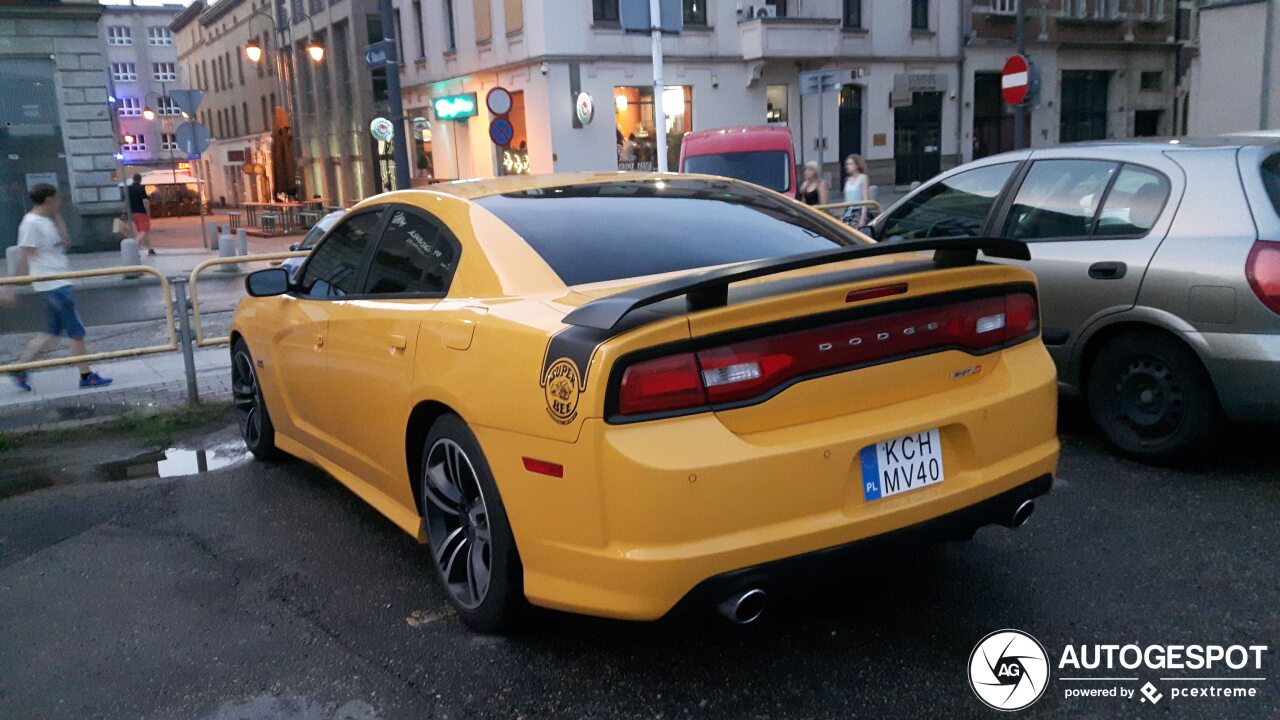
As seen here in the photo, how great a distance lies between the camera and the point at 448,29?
33844 millimetres

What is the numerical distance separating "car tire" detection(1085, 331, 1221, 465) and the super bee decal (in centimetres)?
334

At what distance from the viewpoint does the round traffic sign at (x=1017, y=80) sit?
15.4m

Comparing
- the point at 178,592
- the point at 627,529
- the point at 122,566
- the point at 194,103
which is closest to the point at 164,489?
the point at 122,566

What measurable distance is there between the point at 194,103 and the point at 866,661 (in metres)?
21.1

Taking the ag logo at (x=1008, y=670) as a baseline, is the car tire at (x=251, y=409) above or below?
above

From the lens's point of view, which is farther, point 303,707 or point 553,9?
point 553,9

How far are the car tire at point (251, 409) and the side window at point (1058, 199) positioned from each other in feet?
14.1

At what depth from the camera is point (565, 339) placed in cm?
291

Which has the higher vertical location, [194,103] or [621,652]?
[194,103]

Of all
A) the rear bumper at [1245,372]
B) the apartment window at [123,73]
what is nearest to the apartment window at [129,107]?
the apartment window at [123,73]

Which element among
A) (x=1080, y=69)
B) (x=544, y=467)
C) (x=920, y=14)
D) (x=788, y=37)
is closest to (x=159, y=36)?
(x=788, y=37)

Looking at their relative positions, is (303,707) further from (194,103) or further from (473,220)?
(194,103)

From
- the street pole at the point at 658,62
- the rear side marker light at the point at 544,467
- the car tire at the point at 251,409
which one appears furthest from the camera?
the street pole at the point at 658,62

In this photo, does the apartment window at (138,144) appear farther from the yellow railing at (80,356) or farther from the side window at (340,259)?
the side window at (340,259)
